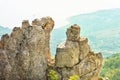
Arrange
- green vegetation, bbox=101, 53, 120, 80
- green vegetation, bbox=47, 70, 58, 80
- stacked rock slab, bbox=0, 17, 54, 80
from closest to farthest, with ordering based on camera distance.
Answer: green vegetation, bbox=47, 70, 58, 80 < stacked rock slab, bbox=0, 17, 54, 80 < green vegetation, bbox=101, 53, 120, 80

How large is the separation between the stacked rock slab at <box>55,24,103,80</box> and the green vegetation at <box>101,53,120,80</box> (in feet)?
269

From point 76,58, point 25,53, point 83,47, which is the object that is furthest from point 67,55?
point 25,53

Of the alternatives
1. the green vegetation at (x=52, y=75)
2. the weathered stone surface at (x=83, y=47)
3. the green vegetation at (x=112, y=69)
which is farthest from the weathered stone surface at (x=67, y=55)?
the green vegetation at (x=112, y=69)

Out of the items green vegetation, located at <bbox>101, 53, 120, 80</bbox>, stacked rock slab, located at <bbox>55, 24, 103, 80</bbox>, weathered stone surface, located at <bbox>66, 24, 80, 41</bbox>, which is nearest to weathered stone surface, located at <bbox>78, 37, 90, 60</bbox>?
stacked rock slab, located at <bbox>55, 24, 103, 80</bbox>

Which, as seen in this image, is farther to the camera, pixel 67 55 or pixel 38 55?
pixel 38 55

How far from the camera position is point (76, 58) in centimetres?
4266

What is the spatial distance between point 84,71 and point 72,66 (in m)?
1.40

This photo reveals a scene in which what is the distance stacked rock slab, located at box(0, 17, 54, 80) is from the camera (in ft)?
141

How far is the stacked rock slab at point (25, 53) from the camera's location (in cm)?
4283

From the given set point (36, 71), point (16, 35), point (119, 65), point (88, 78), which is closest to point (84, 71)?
point (88, 78)

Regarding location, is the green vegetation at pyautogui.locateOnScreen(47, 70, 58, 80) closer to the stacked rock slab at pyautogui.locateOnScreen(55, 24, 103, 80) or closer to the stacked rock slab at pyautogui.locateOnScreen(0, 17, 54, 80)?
the stacked rock slab at pyautogui.locateOnScreen(55, 24, 103, 80)

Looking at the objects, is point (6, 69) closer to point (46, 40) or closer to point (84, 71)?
point (46, 40)

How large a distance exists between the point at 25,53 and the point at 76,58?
4793 millimetres

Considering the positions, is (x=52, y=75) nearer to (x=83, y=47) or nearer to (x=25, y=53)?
(x=25, y=53)
